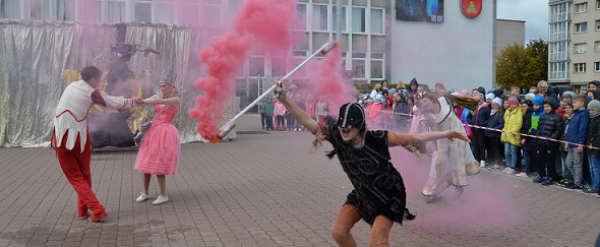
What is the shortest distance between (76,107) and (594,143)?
304 inches

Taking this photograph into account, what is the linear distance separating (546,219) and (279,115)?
54.2 feet

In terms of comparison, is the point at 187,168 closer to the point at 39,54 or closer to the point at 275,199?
the point at 275,199

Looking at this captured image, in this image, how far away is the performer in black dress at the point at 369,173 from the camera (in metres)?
3.49

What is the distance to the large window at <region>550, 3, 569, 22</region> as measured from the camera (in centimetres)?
6881

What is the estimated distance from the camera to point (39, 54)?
557 inches

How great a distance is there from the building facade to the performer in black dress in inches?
2759

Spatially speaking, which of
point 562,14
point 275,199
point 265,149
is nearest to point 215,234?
point 275,199

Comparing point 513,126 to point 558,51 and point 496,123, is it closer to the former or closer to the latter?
point 496,123

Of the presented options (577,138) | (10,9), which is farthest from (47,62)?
(577,138)

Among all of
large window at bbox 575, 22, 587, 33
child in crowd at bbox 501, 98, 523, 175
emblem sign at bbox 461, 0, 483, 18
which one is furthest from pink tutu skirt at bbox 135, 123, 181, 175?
large window at bbox 575, 22, 587, 33

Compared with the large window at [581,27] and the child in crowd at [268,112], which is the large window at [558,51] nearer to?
the large window at [581,27]

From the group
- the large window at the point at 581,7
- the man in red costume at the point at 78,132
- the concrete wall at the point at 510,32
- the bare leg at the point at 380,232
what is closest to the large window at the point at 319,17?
the man in red costume at the point at 78,132

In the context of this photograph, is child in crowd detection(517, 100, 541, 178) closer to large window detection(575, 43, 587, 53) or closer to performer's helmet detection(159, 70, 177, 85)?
performer's helmet detection(159, 70, 177, 85)

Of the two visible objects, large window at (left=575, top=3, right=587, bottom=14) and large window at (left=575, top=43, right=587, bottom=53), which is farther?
large window at (left=575, top=43, right=587, bottom=53)
